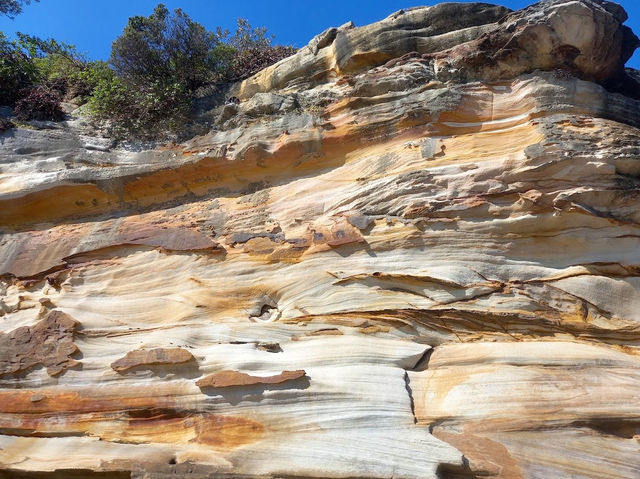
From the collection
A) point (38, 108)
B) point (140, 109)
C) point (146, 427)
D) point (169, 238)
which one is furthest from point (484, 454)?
point (38, 108)

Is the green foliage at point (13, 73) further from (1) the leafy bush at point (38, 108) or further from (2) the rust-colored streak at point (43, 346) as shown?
(2) the rust-colored streak at point (43, 346)

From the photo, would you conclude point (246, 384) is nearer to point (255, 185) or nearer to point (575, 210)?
point (255, 185)

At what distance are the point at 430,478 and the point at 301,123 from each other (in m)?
4.95

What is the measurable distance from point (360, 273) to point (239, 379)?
5.67 feet

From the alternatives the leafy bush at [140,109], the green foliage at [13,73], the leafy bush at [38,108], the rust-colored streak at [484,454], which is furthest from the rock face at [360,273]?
the green foliage at [13,73]

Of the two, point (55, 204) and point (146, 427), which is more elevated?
point (55, 204)

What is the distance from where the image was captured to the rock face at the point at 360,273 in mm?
3947

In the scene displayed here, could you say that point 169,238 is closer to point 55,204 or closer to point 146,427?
point 55,204

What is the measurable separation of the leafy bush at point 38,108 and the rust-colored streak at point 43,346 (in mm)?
4532

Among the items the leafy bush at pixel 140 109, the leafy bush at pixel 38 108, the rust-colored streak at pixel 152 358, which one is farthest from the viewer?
the leafy bush at pixel 38 108

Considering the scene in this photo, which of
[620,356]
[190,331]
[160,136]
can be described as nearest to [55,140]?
[160,136]

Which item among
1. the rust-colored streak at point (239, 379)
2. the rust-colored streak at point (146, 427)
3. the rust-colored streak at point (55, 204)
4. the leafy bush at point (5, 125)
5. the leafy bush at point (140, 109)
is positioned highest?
the leafy bush at point (140, 109)

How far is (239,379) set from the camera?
14.3 ft

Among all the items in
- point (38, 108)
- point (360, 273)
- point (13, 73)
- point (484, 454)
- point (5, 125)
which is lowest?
point (484, 454)
